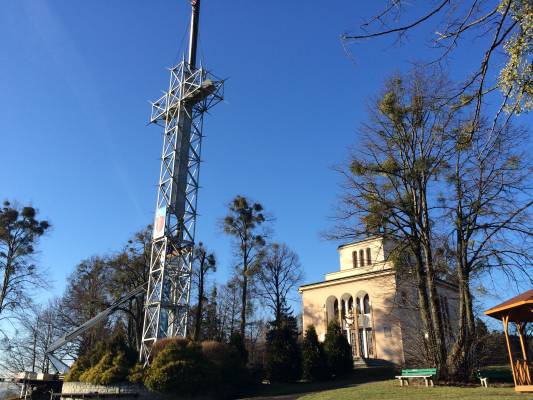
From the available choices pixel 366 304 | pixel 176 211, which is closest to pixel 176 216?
pixel 176 211

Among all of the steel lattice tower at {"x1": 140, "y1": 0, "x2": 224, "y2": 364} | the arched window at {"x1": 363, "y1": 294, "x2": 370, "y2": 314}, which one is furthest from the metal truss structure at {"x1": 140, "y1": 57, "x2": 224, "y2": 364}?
the arched window at {"x1": 363, "y1": 294, "x2": 370, "y2": 314}

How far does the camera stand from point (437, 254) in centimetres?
1859

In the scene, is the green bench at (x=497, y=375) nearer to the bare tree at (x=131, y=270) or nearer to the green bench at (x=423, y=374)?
the green bench at (x=423, y=374)

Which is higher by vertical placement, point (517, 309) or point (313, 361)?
point (517, 309)

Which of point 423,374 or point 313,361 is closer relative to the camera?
point 423,374

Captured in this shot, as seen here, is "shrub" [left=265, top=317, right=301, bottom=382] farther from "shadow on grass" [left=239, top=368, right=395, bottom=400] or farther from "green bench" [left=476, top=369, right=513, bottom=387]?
"green bench" [left=476, top=369, right=513, bottom=387]

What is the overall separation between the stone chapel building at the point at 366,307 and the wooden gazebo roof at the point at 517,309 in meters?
15.8

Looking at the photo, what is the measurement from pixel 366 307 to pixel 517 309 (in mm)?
23645

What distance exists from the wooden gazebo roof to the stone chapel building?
51.7 feet

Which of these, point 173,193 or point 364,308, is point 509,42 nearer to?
point 173,193

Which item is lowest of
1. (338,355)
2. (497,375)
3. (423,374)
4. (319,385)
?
(319,385)

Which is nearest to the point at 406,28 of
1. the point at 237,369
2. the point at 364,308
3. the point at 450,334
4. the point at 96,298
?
the point at 450,334

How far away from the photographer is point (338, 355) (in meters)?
27.0

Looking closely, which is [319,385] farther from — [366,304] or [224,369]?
[366,304]
